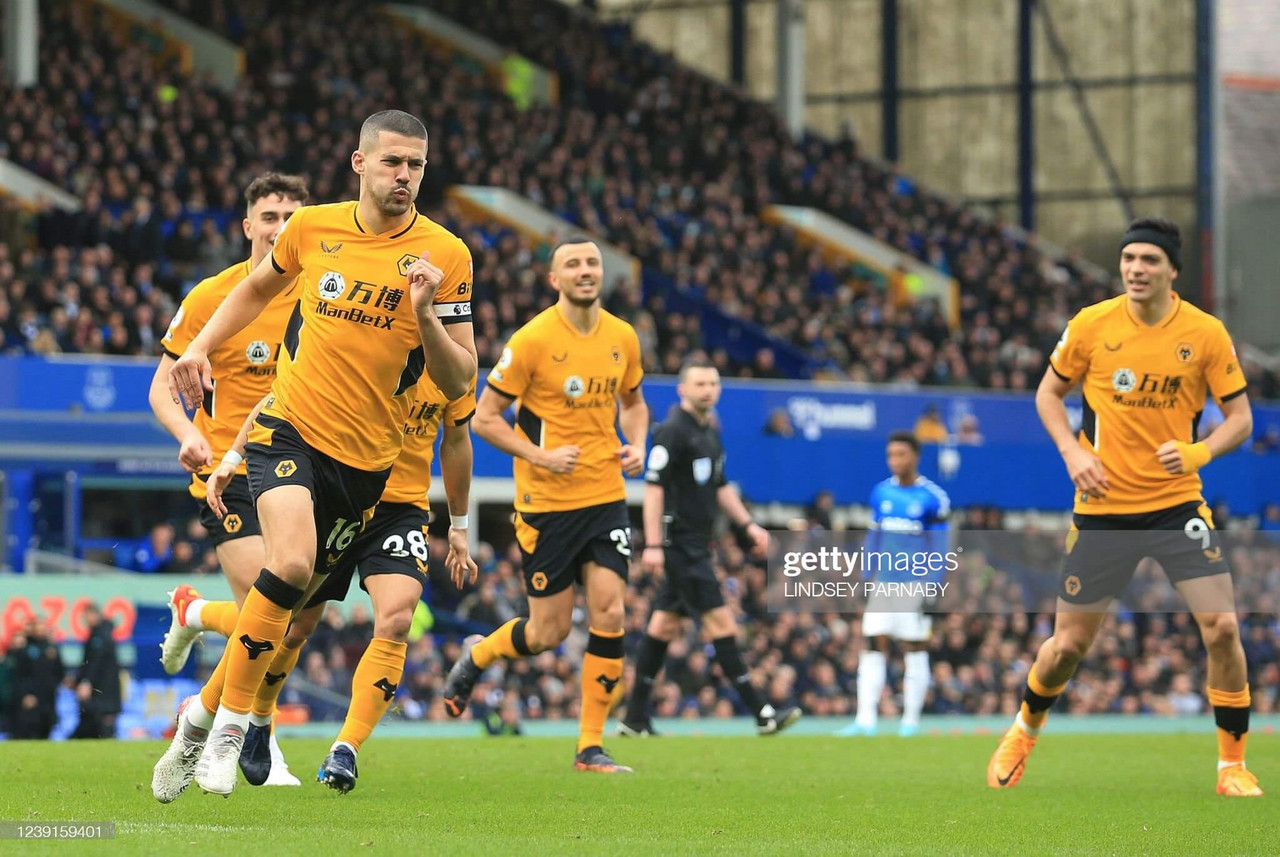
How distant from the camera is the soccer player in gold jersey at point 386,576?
26.3 feet

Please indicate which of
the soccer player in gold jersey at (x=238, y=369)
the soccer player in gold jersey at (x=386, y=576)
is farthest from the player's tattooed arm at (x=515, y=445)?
the soccer player in gold jersey at (x=238, y=369)

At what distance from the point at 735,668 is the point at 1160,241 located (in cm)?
536

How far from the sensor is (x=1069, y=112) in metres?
42.6

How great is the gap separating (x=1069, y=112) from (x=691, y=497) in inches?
1225

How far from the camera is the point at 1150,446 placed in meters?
9.17

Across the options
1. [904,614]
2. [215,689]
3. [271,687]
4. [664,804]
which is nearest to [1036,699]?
[664,804]

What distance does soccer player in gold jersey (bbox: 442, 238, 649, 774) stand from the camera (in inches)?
402

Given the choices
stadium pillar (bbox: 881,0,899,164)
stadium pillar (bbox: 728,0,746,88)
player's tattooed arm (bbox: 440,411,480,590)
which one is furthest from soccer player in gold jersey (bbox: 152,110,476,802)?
stadium pillar (bbox: 728,0,746,88)

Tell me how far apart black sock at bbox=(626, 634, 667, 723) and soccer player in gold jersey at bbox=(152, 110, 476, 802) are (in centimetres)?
636

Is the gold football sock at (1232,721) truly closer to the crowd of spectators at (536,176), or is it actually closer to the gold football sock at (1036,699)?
the gold football sock at (1036,699)

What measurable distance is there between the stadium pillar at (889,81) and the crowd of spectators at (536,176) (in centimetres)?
313

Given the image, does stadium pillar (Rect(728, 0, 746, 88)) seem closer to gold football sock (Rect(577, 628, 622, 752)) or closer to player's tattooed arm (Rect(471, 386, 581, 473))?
player's tattooed arm (Rect(471, 386, 581, 473))

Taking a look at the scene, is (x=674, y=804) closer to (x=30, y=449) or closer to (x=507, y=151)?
(x=30, y=449)

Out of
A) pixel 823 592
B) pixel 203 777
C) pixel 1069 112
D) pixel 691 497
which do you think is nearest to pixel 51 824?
pixel 203 777
